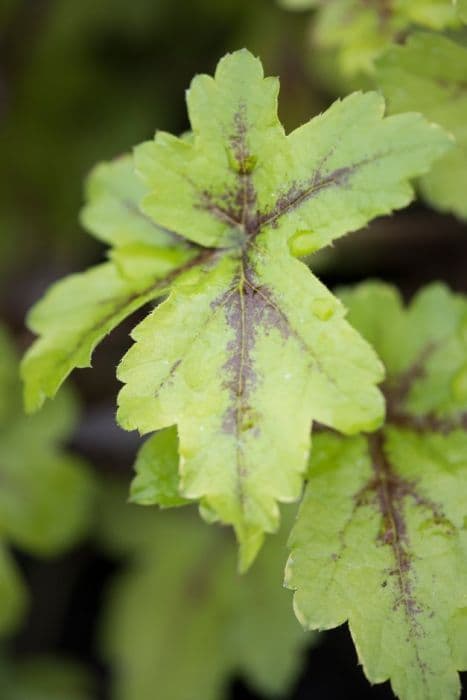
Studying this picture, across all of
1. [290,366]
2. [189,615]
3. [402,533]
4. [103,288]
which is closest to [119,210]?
[103,288]

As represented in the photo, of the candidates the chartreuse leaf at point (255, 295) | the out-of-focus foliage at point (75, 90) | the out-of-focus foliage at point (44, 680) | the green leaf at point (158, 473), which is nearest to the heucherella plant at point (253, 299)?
the chartreuse leaf at point (255, 295)

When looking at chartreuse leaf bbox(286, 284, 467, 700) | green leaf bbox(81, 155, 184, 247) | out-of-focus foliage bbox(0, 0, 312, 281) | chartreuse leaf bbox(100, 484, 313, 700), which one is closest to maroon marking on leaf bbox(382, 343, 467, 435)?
chartreuse leaf bbox(286, 284, 467, 700)

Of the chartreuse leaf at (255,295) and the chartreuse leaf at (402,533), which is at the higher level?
the chartreuse leaf at (255,295)

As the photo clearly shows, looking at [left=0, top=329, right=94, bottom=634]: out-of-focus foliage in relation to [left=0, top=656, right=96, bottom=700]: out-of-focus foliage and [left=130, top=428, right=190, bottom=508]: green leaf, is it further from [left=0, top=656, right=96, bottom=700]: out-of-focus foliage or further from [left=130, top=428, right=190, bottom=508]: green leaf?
[left=130, top=428, right=190, bottom=508]: green leaf

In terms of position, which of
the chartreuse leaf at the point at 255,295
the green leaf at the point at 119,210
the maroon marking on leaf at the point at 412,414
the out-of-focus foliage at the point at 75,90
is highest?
the out-of-focus foliage at the point at 75,90

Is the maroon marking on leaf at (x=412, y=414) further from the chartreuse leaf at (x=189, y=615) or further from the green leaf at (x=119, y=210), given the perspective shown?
the chartreuse leaf at (x=189, y=615)

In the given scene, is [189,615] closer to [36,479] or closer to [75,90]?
[36,479]
